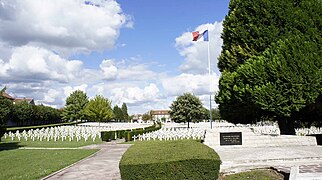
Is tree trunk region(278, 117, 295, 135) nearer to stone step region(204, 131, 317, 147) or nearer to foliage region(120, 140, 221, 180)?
stone step region(204, 131, 317, 147)

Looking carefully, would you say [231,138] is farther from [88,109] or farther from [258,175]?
[88,109]

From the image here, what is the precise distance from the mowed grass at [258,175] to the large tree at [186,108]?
41.4 meters

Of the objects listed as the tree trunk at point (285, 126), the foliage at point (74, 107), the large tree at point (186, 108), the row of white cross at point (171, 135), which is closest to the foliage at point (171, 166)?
the tree trunk at point (285, 126)

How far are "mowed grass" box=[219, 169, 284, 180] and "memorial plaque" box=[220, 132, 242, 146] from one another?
200 inches

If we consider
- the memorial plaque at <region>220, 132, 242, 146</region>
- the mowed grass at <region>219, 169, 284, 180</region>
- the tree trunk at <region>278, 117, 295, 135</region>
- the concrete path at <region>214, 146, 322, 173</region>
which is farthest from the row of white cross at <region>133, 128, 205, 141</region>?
the mowed grass at <region>219, 169, 284, 180</region>

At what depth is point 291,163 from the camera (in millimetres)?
10336

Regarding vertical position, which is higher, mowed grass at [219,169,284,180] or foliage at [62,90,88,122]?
foliage at [62,90,88,122]

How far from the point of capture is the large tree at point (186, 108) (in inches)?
2014

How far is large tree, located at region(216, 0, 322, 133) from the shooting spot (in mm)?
15094

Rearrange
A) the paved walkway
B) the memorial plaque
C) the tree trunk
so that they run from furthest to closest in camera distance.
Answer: the tree trunk
the memorial plaque
the paved walkway

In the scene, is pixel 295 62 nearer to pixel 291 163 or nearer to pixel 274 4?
pixel 274 4

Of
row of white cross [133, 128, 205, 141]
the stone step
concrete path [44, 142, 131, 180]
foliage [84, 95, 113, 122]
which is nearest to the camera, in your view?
concrete path [44, 142, 131, 180]

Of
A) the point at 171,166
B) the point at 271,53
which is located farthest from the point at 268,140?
the point at 171,166

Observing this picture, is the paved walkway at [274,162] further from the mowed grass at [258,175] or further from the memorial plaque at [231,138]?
the memorial plaque at [231,138]
